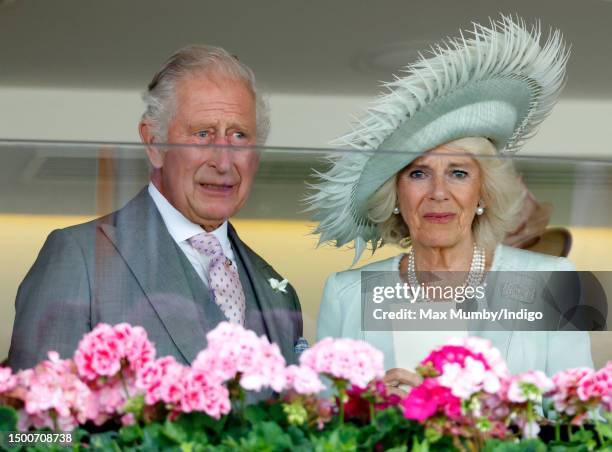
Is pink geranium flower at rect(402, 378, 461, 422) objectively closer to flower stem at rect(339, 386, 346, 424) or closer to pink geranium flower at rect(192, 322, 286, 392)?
flower stem at rect(339, 386, 346, 424)

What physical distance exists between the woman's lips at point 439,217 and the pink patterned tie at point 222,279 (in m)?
0.37

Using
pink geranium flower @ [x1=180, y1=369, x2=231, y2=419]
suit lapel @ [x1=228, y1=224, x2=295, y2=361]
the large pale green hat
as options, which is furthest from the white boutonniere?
pink geranium flower @ [x1=180, y1=369, x2=231, y2=419]

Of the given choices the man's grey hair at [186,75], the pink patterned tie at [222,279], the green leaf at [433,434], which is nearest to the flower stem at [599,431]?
the green leaf at [433,434]

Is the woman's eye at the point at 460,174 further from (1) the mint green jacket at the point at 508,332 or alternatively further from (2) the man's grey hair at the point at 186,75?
(2) the man's grey hair at the point at 186,75

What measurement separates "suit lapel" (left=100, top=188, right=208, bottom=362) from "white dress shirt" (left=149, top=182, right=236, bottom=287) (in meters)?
0.03

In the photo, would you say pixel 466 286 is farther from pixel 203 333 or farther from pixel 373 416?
pixel 203 333

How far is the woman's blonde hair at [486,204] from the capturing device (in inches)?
75.8

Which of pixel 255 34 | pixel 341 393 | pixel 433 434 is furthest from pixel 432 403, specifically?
pixel 255 34

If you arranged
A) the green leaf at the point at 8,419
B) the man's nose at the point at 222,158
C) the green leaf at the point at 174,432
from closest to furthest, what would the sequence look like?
the green leaf at the point at 174,432 → the green leaf at the point at 8,419 → the man's nose at the point at 222,158

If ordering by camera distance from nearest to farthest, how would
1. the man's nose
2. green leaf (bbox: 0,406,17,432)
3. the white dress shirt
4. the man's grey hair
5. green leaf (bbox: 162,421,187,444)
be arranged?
green leaf (bbox: 162,421,187,444) < green leaf (bbox: 0,406,17,432) < the man's nose < the white dress shirt < the man's grey hair

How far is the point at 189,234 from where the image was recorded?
6.63ft

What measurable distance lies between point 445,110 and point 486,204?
0.36m

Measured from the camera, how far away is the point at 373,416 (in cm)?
176

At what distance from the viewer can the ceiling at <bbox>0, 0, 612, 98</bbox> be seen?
9.91 feet
